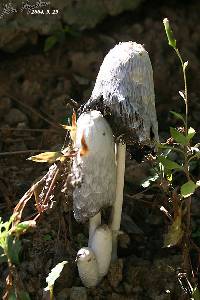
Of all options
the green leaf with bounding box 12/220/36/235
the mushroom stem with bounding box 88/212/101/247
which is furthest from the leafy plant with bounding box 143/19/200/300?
the green leaf with bounding box 12/220/36/235

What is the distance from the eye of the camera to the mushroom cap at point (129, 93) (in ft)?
6.57

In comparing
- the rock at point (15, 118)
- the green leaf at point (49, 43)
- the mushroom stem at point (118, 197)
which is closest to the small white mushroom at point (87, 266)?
the mushroom stem at point (118, 197)

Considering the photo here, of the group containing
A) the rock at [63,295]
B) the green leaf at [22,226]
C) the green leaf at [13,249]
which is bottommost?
the rock at [63,295]

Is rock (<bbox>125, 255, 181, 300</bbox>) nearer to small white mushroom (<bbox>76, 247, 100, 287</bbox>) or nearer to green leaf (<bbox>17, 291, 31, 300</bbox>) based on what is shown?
small white mushroom (<bbox>76, 247, 100, 287</bbox>)

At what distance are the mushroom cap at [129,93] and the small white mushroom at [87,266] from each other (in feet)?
1.65

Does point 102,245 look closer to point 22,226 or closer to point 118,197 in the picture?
point 118,197

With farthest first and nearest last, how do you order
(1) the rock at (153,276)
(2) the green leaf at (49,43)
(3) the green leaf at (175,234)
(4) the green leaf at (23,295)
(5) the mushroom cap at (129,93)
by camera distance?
(2) the green leaf at (49,43) < (1) the rock at (153,276) < (3) the green leaf at (175,234) < (4) the green leaf at (23,295) < (5) the mushroom cap at (129,93)

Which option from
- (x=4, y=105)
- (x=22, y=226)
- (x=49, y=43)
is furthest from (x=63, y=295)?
(x=49, y=43)

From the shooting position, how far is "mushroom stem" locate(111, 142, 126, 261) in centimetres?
225

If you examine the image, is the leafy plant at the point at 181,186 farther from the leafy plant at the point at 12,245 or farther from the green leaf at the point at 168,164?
the leafy plant at the point at 12,245

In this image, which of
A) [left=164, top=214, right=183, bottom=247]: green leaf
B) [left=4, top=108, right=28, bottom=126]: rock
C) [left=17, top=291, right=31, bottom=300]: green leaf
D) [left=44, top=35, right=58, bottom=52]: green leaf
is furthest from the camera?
[left=44, top=35, right=58, bottom=52]: green leaf

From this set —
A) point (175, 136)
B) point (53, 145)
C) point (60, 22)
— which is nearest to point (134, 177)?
point (53, 145)

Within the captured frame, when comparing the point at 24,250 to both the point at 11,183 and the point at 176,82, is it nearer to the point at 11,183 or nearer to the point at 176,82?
the point at 11,183

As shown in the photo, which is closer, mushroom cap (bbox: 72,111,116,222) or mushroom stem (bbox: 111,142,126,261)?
mushroom cap (bbox: 72,111,116,222)
